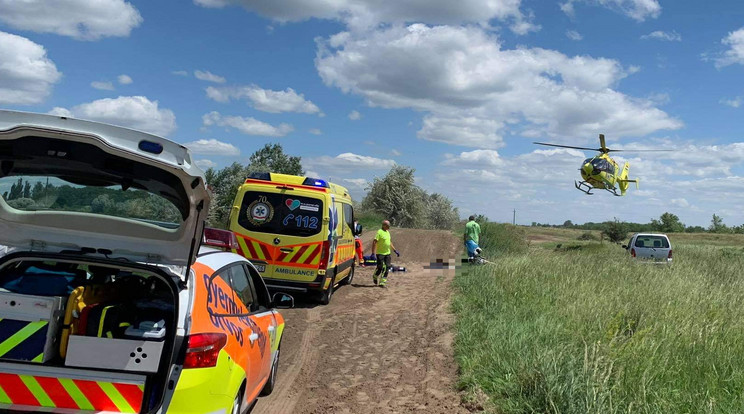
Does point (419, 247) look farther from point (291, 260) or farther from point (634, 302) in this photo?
point (634, 302)

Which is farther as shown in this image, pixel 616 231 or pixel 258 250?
pixel 616 231

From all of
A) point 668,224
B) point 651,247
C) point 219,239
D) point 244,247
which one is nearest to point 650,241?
point 651,247

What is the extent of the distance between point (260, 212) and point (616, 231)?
47637mm

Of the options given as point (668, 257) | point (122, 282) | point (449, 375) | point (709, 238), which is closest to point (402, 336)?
point (449, 375)

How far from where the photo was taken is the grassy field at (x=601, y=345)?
5.01 meters

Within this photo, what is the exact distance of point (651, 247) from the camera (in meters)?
21.1

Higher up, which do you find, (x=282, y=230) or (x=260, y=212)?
(x=260, y=212)

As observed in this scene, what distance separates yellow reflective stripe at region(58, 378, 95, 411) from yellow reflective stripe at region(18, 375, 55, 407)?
0.39ft

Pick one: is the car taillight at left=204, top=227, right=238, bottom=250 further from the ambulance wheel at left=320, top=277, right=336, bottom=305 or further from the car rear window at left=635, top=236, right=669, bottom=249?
the car rear window at left=635, top=236, right=669, bottom=249

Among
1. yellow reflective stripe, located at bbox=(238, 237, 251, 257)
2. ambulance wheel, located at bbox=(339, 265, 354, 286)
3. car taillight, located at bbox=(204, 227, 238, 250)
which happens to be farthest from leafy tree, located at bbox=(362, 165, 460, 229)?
car taillight, located at bbox=(204, 227, 238, 250)

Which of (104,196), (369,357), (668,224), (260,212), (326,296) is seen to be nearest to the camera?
(104,196)

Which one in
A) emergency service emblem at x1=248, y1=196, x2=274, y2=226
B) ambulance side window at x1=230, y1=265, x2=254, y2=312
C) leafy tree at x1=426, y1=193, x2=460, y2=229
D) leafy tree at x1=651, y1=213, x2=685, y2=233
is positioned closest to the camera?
ambulance side window at x1=230, y1=265, x2=254, y2=312

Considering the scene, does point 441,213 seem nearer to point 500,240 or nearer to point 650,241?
point 500,240

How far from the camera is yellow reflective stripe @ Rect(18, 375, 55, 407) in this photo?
3.45m
